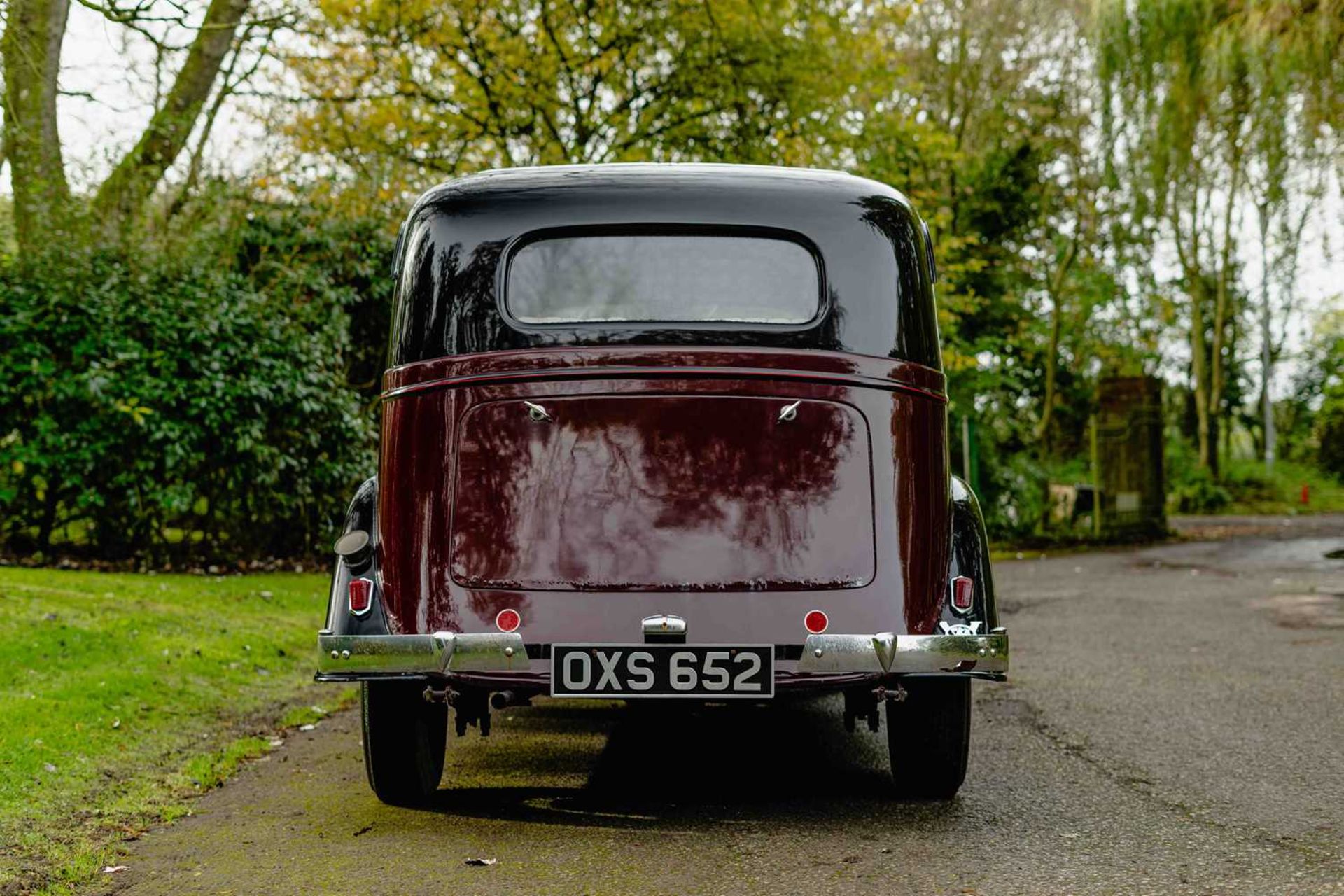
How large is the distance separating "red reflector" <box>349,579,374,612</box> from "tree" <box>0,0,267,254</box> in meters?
5.24

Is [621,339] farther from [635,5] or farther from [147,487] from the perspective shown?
[635,5]

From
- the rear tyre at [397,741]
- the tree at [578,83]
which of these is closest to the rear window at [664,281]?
the rear tyre at [397,741]

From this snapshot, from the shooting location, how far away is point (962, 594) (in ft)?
15.2

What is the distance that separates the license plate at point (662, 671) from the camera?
433cm

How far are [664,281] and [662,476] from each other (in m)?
0.69

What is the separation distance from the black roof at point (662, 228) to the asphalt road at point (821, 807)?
159 cm

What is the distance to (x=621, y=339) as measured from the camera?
4578 mm

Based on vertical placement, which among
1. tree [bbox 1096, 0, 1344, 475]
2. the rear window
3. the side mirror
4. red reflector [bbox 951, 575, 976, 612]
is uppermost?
tree [bbox 1096, 0, 1344, 475]

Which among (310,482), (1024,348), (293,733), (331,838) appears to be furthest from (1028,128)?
(331,838)

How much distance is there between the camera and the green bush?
11172 mm

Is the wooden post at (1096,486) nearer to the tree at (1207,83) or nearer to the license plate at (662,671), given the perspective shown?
the tree at (1207,83)

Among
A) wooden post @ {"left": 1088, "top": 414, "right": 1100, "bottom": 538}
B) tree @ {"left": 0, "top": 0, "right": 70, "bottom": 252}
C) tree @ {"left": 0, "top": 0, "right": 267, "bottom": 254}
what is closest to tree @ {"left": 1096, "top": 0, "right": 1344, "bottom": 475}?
wooden post @ {"left": 1088, "top": 414, "right": 1100, "bottom": 538}

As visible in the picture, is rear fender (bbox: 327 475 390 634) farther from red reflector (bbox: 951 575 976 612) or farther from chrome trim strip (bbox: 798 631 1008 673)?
red reflector (bbox: 951 575 976 612)

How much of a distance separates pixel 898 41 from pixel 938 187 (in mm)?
2558
